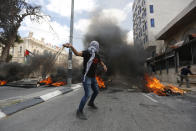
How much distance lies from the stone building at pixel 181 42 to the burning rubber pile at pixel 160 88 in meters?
6.12

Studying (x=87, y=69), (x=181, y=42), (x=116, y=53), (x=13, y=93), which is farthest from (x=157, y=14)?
(x=13, y=93)

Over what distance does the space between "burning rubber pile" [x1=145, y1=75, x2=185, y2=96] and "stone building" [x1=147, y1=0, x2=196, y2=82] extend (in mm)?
6123

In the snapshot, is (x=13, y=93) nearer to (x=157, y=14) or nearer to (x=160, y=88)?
(x=160, y=88)

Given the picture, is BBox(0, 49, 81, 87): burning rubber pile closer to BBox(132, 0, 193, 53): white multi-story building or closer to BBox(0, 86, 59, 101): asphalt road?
BBox(0, 86, 59, 101): asphalt road

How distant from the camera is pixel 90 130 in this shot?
1.99 m

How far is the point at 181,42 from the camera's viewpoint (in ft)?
41.9

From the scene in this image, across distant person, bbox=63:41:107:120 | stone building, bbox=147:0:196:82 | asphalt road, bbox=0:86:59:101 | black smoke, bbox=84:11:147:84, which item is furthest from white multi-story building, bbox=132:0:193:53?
distant person, bbox=63:41:107:120

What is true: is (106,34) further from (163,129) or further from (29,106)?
(163,129)

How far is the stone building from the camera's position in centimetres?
1090

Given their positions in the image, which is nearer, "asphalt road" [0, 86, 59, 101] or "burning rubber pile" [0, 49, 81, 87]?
"asphalt road" [0, 86, 59, 101]

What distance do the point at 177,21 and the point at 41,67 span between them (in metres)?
15.5

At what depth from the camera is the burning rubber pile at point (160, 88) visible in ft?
18.1

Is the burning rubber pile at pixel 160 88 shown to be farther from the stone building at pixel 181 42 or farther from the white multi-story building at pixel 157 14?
the white multi-story building at pixel 157 14

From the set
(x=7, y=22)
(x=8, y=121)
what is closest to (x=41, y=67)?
(x=7, y=22)
